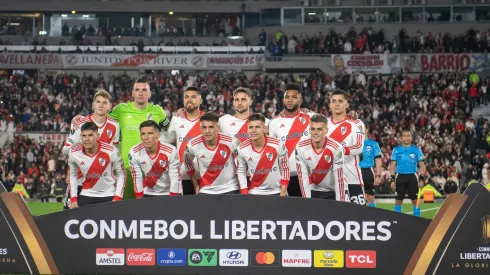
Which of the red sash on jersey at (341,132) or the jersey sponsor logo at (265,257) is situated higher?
the red sash on jersey at (341,132)

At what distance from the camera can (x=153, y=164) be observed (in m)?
11.9

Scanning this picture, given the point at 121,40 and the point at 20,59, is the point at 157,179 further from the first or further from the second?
the point at 121,40

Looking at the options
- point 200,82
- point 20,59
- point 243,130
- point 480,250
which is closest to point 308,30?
point 200,82

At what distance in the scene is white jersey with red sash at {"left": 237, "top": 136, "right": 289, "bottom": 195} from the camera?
1159 cm

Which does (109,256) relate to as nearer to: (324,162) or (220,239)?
(220,239)

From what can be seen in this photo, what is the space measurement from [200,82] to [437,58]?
11.6 meters

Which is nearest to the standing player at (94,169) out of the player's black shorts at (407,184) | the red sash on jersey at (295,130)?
the red sash on jersey at (295,130)

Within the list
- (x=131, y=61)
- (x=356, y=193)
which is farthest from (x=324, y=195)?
(x=131, y=61)

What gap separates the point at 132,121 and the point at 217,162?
6.51 ft

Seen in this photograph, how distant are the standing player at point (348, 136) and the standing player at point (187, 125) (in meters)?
1.92

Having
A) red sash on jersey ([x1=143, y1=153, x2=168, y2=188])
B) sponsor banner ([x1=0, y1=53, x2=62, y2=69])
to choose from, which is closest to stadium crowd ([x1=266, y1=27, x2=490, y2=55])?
sponsor banner ([x1=0, y1=53, x2=62, y2=69])

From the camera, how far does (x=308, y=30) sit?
164 ft

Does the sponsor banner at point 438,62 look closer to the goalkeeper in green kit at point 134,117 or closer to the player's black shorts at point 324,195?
the goalkeeper in green kit at point 134,117

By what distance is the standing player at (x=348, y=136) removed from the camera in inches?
512
